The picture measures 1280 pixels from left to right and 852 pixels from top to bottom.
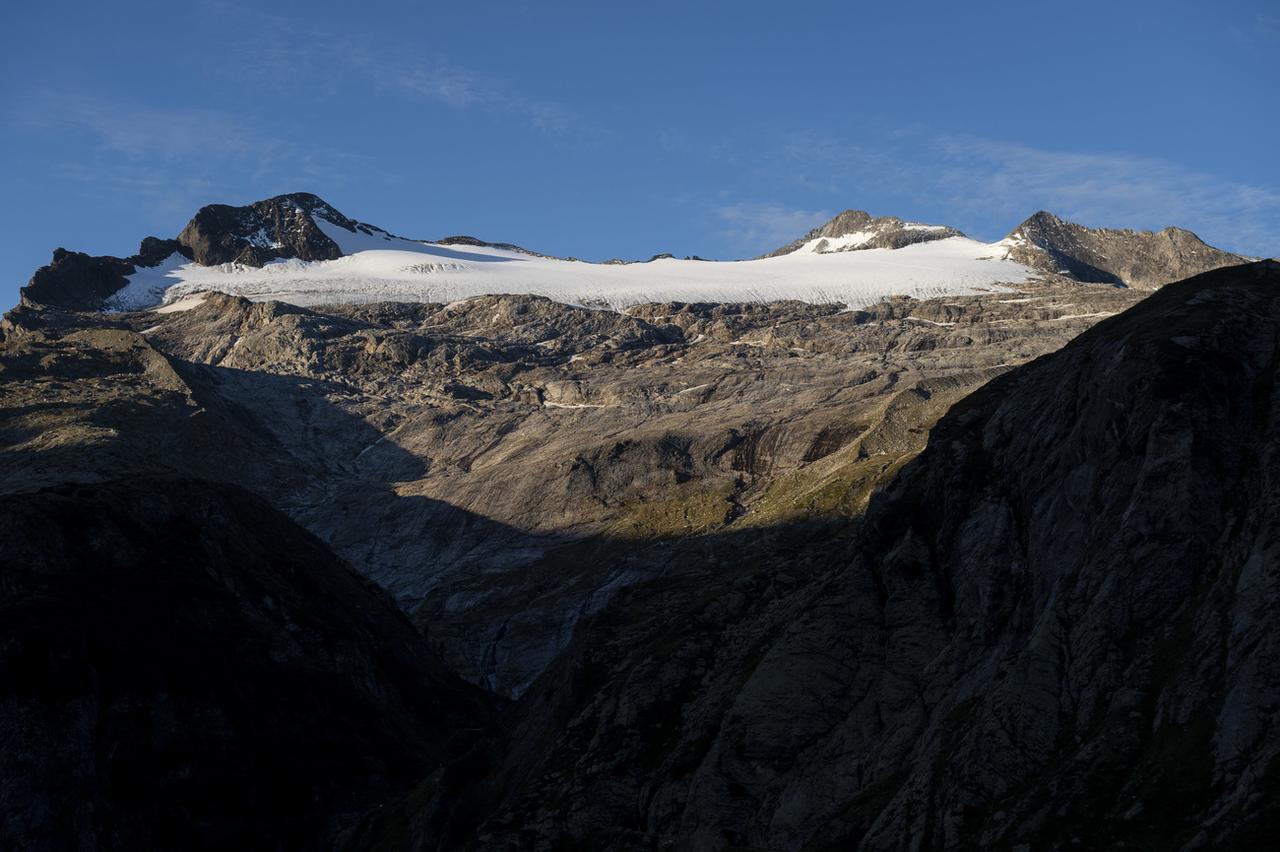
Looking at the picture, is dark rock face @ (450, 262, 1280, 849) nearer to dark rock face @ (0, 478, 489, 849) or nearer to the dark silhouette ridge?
the dark silhouette ridge

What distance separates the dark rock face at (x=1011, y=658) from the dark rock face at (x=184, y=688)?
1969 centimetres

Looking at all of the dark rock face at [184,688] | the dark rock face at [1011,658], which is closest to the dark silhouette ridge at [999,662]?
the dark rock face at [1011,658]

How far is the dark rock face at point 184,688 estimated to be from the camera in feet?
257

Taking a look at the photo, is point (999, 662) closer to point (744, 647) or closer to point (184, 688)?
point (744, 647)

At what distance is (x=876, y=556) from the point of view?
63.6 m

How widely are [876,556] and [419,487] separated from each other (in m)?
115

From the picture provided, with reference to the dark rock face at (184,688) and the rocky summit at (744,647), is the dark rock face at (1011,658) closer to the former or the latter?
the rocky summit at (744,647)

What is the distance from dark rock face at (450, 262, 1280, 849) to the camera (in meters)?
39.2

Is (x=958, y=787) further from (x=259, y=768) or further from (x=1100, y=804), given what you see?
(x=259, y=768)

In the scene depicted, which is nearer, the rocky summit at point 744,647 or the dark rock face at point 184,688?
the rocky summit at point 744,647

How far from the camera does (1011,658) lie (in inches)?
1965

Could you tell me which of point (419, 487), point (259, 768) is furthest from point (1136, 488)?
point (419, 487)

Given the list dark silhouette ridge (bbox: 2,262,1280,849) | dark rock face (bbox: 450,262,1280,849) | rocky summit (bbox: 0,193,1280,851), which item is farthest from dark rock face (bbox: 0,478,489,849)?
dark rock face (bbox: 450,262,1280,849)

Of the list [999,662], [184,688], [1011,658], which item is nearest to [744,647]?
[999,662]
